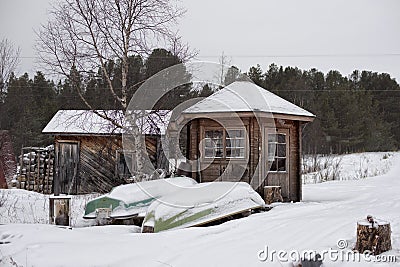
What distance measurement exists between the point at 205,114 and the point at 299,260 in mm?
6303

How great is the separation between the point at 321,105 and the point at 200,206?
920 inches

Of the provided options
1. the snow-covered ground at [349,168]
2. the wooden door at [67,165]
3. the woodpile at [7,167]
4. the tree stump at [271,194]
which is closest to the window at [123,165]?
the wooden door at [67,165]

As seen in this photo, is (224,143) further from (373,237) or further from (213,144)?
(373,237)

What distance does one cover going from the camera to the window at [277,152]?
11.0m

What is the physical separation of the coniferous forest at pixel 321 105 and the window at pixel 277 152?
47.4 feet

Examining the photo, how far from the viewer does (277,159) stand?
36.5 ft

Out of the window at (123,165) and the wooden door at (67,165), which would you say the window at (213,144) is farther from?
the wooden door at (67,165)

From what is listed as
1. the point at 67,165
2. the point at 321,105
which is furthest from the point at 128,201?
the point at 321,105

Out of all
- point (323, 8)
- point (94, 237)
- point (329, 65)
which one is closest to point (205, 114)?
point (94, 237)

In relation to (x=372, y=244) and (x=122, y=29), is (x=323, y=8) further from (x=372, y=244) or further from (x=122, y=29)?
(x=372, y=244)

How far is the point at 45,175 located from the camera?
55.5ft

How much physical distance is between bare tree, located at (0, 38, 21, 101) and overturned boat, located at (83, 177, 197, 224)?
5649 mm

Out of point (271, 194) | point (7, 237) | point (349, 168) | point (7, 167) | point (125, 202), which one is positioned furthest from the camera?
point (349, 168)

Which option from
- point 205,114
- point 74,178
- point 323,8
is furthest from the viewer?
point 74,178
